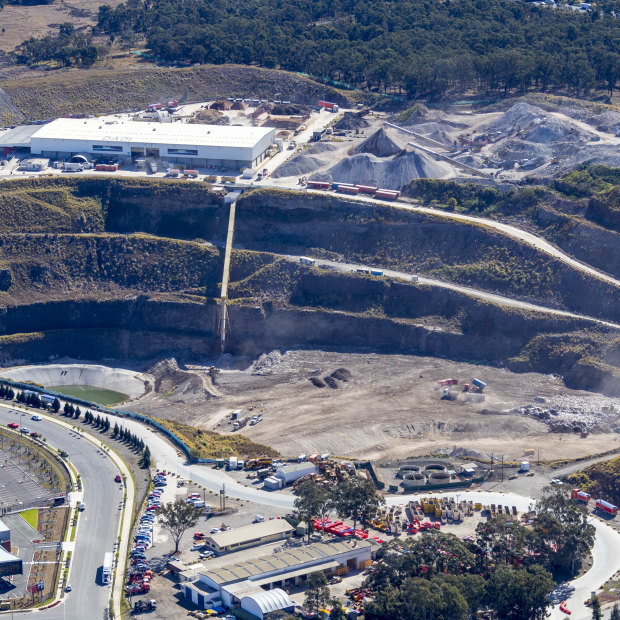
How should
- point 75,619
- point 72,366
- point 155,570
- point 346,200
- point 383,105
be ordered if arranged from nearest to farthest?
1. point 75,619
2. point 155,570
3. point 72,366
4. point 346,200
5. point 383,105

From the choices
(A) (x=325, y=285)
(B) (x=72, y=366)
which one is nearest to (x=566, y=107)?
(A) (x=325, y=285)

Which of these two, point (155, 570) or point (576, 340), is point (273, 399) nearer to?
point (576, 340)

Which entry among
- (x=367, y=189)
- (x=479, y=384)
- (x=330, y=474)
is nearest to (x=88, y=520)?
(x=330, y=474)

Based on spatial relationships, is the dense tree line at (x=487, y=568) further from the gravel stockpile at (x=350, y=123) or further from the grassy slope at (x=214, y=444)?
the gravel stockpile at (x=350, y=123)

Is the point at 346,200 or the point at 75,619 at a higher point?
the point at 346,200

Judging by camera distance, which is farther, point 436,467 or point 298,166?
point 298,166

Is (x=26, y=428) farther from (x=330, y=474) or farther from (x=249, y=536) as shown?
(x=249, y=536)

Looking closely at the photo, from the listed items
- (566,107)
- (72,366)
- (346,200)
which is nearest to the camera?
(72,366)
